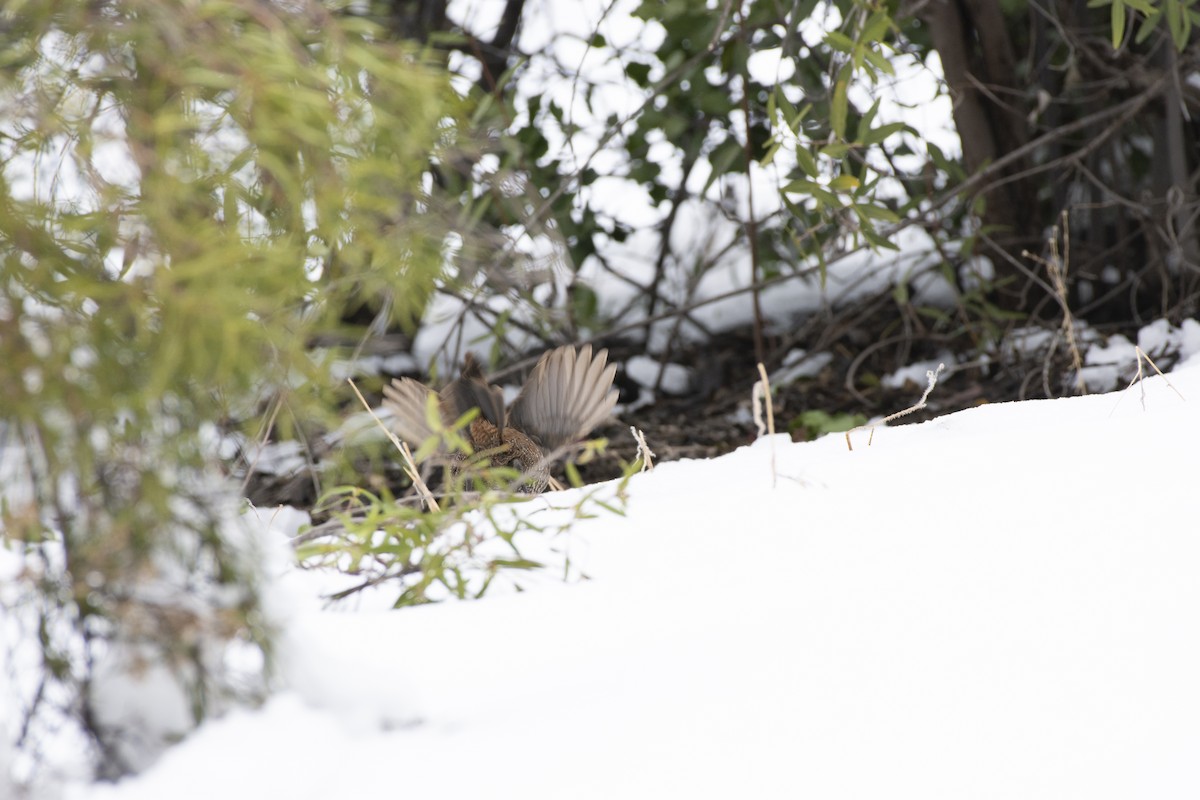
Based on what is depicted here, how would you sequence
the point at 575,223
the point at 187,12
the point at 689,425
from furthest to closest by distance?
the point at 575,223
the point at 689,425
the point at 187,12

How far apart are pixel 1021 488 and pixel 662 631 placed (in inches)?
16.4

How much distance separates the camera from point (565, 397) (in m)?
1.55

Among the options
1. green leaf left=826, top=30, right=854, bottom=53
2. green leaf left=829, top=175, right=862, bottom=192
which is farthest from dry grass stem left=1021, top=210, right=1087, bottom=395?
green leaf left=826, top=30, right=854, bottom=53

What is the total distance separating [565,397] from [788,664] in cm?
71

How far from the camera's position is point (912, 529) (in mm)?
1053

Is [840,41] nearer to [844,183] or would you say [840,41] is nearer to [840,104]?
[840,104]

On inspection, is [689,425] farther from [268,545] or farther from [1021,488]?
[268,545]

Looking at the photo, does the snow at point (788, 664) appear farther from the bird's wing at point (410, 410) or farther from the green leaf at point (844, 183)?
the green leaf at point (844, 183)

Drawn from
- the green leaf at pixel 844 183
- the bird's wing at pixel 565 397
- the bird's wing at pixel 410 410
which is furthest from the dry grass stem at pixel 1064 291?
the bird's wing at pixel 410 410

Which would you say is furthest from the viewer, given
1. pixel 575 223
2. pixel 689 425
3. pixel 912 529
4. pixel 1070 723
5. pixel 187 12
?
pixel 575 223

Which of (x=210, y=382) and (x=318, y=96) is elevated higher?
(x=318, y=96)

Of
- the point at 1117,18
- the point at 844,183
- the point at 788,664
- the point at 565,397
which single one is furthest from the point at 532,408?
the point at 1117,18

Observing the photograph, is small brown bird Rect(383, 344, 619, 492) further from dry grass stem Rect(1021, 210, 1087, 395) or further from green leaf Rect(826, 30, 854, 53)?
dry grass stem Rect(1021, 210, 1087, 395)

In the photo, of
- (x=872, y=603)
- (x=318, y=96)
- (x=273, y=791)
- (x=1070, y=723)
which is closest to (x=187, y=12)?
(x=318, y=96)
